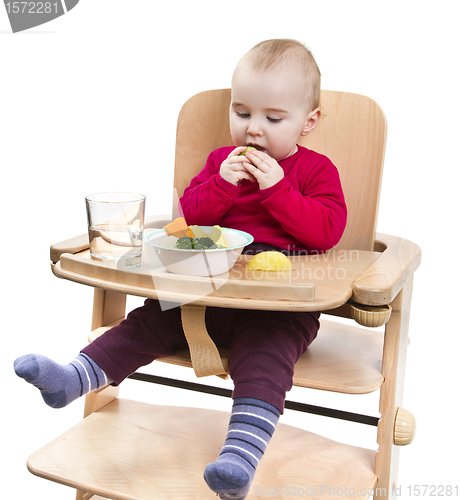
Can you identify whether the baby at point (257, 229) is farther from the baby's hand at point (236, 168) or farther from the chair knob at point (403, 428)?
the chair knob at point (403, 428)

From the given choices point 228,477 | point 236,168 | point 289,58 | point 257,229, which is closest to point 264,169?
point 236,168

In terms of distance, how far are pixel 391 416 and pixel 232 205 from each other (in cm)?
65

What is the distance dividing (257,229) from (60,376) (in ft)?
1.93

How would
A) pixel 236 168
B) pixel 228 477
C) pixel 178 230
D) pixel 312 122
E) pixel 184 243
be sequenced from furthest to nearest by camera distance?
pixel 312 122, pixel 236 168, pixel 178 230, pixel 184 243, pixel 228 477

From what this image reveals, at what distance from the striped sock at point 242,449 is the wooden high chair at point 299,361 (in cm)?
13

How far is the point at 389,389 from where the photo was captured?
169 centimetres

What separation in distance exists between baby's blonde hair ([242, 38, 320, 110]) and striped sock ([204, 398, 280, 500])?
76 cm

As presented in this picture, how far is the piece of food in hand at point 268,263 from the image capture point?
1557 mm

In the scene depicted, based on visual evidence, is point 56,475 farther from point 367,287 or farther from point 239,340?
point 367,287

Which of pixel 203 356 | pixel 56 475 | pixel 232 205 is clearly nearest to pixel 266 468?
pixel 203 356

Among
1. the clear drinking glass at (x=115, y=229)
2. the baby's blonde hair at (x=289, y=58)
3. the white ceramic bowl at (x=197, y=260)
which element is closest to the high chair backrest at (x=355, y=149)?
the baby's blonde hair at (x=289, y=58)

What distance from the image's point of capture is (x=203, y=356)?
159 centimetres

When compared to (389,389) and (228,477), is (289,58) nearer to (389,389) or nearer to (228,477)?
(389,389)

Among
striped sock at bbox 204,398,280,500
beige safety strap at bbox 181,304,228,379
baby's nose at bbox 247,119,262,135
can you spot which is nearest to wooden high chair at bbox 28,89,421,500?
beige safety strap at bbox 181,304,228,379
